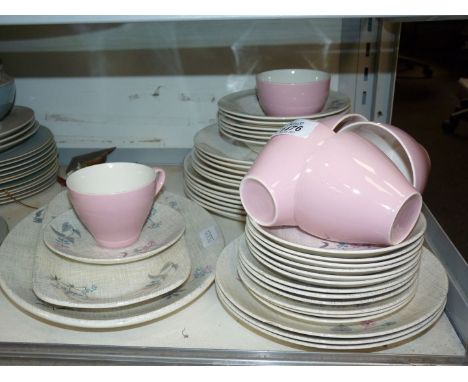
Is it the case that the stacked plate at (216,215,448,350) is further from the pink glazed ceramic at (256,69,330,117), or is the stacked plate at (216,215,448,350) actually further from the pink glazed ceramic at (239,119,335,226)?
the pink glazed ceramic at (256,69,330,117)

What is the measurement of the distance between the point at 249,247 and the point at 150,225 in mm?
195

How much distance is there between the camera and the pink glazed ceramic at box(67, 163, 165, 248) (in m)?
0.64

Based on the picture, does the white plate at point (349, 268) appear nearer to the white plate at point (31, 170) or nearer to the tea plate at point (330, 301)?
the tea plate at point (330, 301)

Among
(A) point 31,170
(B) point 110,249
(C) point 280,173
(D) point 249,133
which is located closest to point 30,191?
(A) point 31,170

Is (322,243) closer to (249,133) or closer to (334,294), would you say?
(334,294)

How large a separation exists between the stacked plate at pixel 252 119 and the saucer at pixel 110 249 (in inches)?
7.0

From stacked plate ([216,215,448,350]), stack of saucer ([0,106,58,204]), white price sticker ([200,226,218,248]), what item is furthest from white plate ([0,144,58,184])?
stacked plate ([216,215,448,350])

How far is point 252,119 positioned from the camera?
0.80 meters

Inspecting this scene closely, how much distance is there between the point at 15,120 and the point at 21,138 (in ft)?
0.16

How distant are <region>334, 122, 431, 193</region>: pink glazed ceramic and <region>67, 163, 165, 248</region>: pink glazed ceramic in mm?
268

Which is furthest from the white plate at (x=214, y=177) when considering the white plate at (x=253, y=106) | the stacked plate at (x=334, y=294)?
the stacked plate at (x=334, y=294)

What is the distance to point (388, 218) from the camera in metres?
0.52

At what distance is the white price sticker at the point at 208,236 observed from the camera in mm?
729
